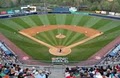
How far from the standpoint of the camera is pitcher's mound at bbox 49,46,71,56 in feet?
147

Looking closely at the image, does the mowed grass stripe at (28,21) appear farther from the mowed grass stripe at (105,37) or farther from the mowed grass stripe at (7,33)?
the mowed grass stripe at (105,37)

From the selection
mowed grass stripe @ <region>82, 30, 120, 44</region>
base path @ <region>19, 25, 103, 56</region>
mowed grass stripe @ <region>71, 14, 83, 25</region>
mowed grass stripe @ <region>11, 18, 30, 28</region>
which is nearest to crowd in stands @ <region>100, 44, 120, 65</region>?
mowed grass stripe @ <region>82, 30, 120, 44</region>

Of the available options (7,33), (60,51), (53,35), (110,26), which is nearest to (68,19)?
(110,26)

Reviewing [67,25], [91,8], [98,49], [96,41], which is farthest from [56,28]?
[91,8]

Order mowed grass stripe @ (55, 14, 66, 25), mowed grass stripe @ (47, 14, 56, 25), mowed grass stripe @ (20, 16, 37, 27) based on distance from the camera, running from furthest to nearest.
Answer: mowed grass stripe @ (47, 14, 56, 25), mowed grass stripe @ (55, 14, 66, 25), mowed grass stripe @ (20, 16, 37, 27)

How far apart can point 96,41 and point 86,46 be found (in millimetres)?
3615

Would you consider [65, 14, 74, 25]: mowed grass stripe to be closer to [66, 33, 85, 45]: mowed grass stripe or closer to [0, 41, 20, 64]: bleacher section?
[66, 33, 85, 45]: mowed grass stripe

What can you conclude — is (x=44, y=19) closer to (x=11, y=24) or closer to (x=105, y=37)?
(x=11, y=24)

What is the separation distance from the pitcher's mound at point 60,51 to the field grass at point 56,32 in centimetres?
85

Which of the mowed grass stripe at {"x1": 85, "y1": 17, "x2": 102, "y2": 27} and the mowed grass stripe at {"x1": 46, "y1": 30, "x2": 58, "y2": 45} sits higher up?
the mowed grass stripe at {"x1": 85, "y1": 17, "x2": 102, "y2": 27}

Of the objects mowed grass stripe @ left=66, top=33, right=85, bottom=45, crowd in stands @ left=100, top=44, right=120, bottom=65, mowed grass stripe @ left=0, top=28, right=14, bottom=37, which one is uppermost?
mowed grass stripe @ left=0, top=28, right=14, bottom=37

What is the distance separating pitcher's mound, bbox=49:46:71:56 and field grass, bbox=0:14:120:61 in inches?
33.5

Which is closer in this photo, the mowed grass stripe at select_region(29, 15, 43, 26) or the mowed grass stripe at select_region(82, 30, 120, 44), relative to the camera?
the mowed grass stripe at select_region(82, 30, 120, 44)

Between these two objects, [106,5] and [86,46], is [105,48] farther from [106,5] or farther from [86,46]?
[106,5]
